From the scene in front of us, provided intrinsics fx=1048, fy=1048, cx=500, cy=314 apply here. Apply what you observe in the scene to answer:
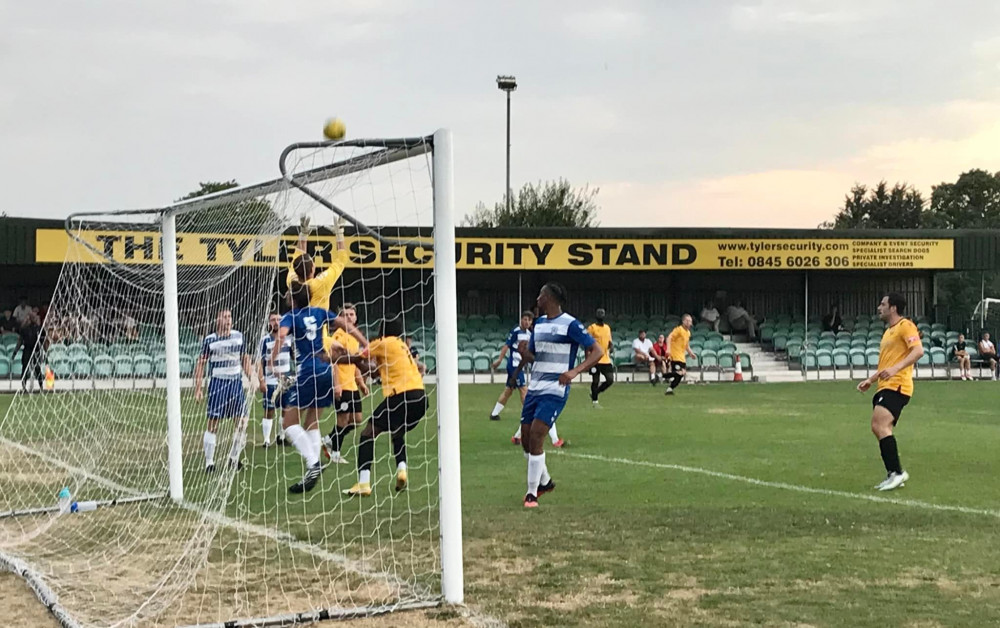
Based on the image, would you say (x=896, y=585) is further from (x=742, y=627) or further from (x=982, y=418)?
(x=982, y=418)

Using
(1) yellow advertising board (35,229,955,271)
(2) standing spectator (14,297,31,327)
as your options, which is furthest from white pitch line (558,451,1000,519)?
(2) standing spectator (14,297,31,327)

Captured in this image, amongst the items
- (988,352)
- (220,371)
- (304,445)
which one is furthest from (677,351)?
(304,445)

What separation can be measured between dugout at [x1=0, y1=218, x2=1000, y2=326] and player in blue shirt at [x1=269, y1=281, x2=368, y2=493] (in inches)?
943

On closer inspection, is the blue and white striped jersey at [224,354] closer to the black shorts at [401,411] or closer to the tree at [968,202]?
the black shorts at [401,411]

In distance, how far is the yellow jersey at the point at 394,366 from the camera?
9.90 meters

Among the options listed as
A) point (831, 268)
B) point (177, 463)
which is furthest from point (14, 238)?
point (831, 268)

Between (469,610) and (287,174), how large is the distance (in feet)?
9.88

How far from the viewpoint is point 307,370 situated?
10.1 m

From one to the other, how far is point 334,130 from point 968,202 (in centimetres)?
8138

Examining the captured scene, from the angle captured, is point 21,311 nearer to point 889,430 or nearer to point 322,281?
point 322,281

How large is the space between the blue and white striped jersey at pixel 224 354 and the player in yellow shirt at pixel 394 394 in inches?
92.3

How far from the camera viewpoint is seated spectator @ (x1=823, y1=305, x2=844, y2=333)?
36531 mm

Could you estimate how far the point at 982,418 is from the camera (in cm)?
1784

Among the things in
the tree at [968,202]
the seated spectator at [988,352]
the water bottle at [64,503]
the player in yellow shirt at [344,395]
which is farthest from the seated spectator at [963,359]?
the tree at [968,202]
